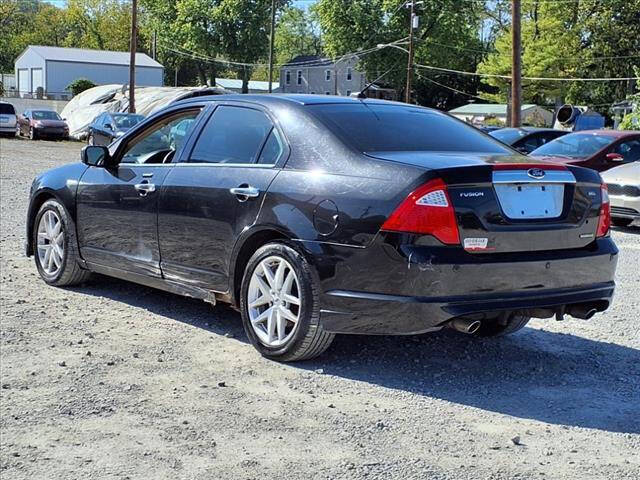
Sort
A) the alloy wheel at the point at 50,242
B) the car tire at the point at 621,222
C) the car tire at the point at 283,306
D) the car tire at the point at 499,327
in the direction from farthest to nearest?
the car tire at the point at 621,222, the alloy wheel at the point at 50,242, the car tire at the point at 499,327, the car tire at the point at 283,306

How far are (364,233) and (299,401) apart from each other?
3.18ft

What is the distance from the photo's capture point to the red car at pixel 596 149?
13.8 meters

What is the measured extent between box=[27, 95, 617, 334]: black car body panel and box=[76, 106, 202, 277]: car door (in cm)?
6

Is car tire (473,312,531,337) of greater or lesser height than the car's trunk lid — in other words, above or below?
below

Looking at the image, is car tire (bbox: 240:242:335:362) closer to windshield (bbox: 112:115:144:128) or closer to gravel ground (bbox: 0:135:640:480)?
gravel ground (bbox: 0:135:640:480)

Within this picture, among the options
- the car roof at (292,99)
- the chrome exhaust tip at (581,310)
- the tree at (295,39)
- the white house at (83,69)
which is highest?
the tree at (295,39)

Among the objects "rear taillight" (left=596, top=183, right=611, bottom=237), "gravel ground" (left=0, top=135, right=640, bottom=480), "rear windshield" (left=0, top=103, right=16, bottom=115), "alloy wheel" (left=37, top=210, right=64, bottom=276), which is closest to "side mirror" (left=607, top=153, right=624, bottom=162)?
"gravel ground" (left=0, top=135, right=640, bottom=480)

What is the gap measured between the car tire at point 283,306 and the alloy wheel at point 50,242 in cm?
232

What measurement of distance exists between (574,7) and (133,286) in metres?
70.4

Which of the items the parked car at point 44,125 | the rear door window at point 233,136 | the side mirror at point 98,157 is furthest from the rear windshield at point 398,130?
the parked car at point 44,125

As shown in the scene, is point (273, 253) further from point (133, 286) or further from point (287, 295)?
point (133, 286)

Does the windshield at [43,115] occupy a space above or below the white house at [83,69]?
below

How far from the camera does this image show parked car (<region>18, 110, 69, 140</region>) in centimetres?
3706

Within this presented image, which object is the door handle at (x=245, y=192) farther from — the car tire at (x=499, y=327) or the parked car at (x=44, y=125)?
the parked car at (x=44, y=125)
